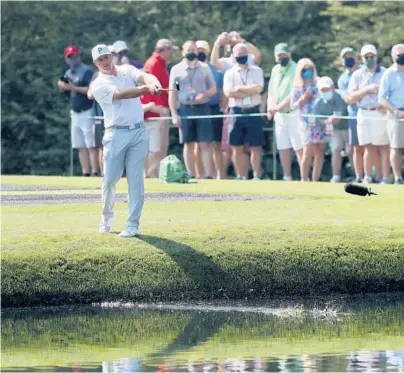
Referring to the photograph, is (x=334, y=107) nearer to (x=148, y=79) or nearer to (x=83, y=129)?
(x=83, y=129)

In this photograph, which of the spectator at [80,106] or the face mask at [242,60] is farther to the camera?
the spectator at [80,106]

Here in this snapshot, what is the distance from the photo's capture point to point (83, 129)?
28062mm

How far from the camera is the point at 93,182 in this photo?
25.4 metres

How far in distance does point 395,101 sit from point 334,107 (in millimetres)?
1427

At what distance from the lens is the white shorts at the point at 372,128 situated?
24250 mm

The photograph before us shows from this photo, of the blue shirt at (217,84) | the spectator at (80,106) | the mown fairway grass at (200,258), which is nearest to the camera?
the mown fairway grass at (200,258)

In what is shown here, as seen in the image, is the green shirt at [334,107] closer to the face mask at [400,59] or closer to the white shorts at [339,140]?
the white shorts at [339,140]

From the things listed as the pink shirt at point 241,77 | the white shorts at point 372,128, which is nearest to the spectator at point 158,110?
the pink shirt at point 241,77

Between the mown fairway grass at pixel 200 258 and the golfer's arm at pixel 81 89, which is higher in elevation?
the golfer's arm at pixel 81 89

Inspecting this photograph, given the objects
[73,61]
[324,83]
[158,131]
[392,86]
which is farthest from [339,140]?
[73,61]

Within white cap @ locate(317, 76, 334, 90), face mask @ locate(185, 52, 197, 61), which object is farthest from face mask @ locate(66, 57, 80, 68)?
white cap @ locate(317, 76, 334, 90)

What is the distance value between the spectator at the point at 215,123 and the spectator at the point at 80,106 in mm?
2182

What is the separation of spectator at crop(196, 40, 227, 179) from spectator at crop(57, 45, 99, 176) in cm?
218

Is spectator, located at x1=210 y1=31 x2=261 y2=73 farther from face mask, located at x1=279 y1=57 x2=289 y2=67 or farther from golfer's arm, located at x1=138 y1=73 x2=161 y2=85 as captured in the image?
golfer's arm, located at x1=138 y1=73 x2=161 y2=85
